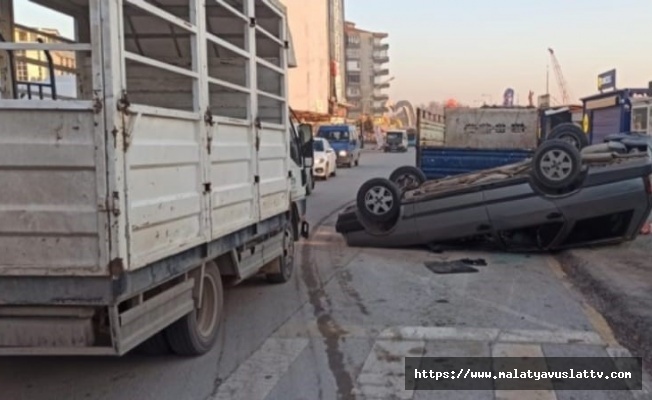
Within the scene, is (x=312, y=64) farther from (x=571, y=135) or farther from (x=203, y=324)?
(x=203, y=324)

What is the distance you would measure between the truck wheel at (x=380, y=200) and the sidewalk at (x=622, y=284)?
98.9 inches

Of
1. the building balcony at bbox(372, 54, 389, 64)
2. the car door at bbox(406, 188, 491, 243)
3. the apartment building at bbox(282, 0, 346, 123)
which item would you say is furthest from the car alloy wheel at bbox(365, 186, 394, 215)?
the building balcony at bbox(372, 54, 389, 64)

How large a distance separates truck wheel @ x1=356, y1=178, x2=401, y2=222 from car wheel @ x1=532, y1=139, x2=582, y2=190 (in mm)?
2055

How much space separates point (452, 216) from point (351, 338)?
4167mm

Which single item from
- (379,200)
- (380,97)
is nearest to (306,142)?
(379,200)

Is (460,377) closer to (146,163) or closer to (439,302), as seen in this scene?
(439,302)

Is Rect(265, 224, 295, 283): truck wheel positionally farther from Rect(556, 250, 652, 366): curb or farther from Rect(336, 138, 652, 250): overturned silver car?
Rect(556, 250, 652, 366): curb

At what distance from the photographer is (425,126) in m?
17.9

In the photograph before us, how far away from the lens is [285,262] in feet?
26.2

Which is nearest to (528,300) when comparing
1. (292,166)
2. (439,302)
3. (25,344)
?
(439,302)

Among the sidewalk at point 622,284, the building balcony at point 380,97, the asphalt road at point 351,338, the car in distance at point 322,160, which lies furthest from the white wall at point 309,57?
the building balcony at point 380,97

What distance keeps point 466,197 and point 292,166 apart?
277 cm

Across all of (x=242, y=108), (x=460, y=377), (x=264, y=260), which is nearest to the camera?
(x=460, y=377)

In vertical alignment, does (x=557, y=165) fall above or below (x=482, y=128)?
below
